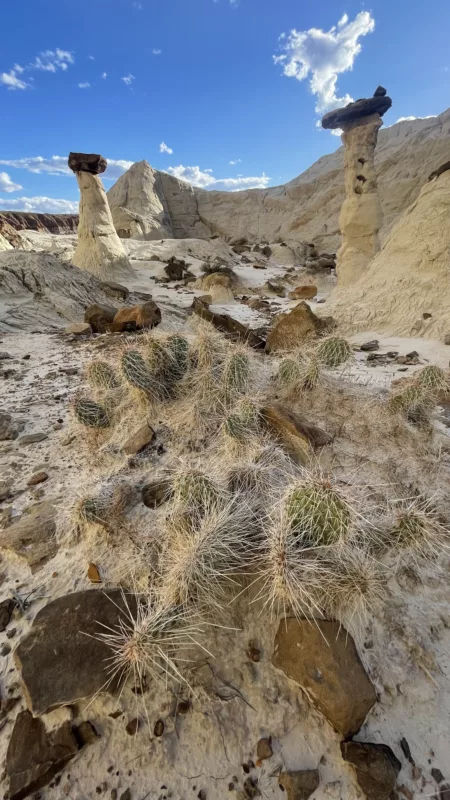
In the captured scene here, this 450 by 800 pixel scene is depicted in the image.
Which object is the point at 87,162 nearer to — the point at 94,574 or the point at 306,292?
the point at 306,292

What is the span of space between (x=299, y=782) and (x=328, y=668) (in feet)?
1.12

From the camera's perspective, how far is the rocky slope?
795 inches

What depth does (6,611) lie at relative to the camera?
1.68 metres

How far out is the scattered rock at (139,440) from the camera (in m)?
2.78

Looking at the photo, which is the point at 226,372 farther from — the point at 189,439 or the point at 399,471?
the point at 399,471

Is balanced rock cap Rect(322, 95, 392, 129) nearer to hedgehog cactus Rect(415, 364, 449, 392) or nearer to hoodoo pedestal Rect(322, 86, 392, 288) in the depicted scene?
hoodoo pedestal Rect(322, 86, 392, 288)

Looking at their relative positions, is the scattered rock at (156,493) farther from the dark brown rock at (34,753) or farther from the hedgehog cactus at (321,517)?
the dark brown rock at (34,753)

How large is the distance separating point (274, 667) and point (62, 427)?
2.69 metres

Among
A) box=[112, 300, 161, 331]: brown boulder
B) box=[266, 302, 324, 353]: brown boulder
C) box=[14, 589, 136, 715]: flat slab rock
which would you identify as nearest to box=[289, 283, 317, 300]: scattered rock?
box=[266, 302, 324, 353]: brown boulder

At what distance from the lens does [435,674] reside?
1.44 m

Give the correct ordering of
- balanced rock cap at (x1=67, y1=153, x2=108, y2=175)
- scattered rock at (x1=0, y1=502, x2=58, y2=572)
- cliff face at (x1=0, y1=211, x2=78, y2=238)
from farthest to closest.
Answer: cliff face at (x1=0, y1=211, x2=78, y2=238) → balanced rock cap at (x1=67, y1=153, x2=108, y2=175) → scattered rock at (x1=0, y1=502, x2=58, y2=572)

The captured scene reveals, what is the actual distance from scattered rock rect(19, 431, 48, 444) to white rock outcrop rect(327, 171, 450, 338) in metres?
5.32

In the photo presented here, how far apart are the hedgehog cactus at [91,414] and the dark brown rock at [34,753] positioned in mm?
1962

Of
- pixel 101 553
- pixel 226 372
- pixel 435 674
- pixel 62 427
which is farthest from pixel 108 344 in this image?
pixel 435 674
